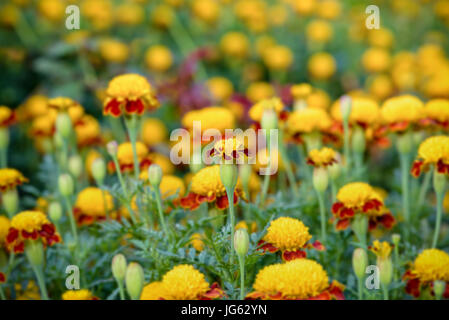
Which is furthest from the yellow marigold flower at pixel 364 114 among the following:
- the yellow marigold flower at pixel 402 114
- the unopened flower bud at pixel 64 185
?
the unopened flower bud at pixel 64 185

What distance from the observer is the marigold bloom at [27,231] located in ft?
3.54

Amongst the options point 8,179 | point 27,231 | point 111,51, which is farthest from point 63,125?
point 111,51

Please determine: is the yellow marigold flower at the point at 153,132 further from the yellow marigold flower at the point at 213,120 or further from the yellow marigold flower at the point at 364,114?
the yellow marigold flower at the point at 364,114

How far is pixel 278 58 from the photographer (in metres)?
2.65

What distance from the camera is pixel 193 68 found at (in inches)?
88.9

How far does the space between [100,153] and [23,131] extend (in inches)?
19.8

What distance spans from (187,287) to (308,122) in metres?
0.66

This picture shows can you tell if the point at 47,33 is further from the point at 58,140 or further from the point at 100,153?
the point at 58,140

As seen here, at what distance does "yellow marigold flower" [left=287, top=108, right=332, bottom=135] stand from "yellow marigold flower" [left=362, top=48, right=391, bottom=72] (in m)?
1.50

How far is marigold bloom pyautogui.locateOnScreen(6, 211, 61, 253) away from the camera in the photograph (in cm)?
108

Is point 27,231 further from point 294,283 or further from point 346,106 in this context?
point 346,106

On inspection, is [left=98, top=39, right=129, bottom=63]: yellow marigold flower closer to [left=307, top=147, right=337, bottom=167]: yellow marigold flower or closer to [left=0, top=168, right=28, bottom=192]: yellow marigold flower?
[left=0, top=168, right=28, bottom=192]: yellow marigold flower

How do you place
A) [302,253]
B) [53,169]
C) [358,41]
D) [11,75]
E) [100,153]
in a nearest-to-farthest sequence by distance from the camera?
[302,253] < [53,169] < [100,153] < [11,75] < [358,41]
